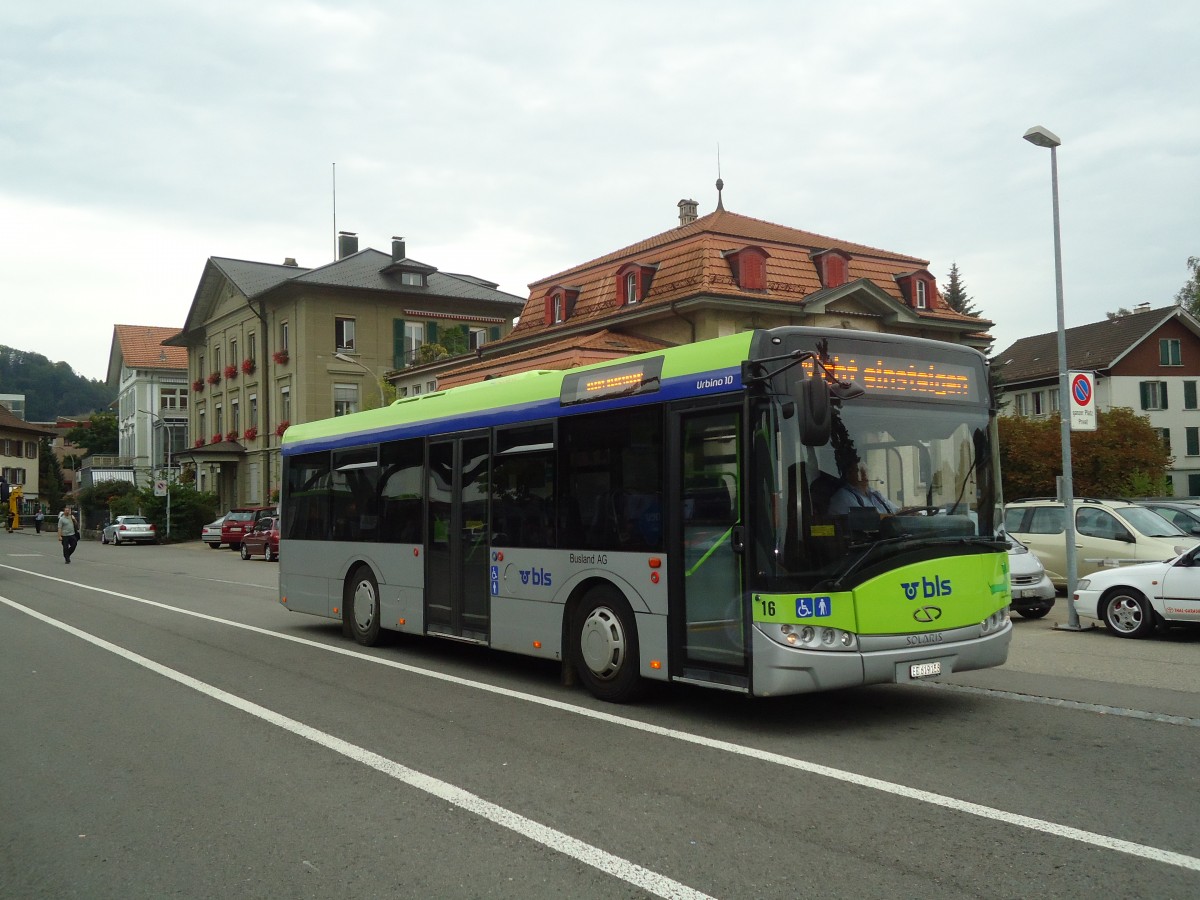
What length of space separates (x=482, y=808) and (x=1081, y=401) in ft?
38.2

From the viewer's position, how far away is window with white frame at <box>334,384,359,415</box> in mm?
55344

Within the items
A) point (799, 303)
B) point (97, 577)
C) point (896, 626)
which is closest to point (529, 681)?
point (896, 626)

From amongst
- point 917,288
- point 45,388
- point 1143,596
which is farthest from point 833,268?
point 45,388

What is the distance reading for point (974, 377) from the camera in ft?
29.0

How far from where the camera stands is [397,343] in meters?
57.7

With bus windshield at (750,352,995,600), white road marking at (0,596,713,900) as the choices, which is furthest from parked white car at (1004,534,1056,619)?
white road marking at (0,596,713,900)

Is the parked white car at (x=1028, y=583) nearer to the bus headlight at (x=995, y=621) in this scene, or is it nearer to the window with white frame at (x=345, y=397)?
the bus headlight at (x=995, y=621)

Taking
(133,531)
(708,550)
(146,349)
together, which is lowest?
(133,531)

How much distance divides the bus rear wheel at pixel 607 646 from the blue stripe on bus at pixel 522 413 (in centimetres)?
156

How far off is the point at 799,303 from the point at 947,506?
30.0 meters

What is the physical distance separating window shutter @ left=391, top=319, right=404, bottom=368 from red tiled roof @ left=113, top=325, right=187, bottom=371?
122 feet

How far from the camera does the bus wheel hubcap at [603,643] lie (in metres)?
8.99

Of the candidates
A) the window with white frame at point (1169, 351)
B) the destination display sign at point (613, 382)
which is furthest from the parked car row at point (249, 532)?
the window with white frame at point (1169, 351)

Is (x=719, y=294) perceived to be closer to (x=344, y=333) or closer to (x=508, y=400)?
(x=508, y=400)
